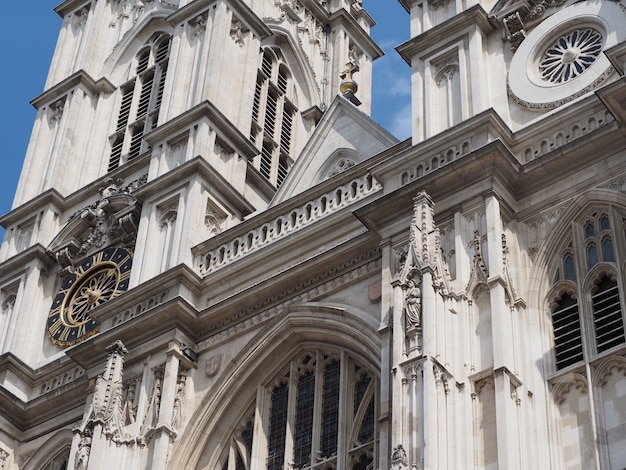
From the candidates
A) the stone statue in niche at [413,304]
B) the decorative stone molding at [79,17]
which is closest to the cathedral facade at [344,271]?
the stone statue in niche at [413,304]

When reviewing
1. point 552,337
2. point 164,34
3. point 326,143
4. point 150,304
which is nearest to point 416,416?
point 552,337

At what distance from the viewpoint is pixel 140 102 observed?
3556 centimetres

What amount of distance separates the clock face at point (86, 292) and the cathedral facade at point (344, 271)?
0.18 feet

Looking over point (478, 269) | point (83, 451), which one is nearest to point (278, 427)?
point (83, 451)

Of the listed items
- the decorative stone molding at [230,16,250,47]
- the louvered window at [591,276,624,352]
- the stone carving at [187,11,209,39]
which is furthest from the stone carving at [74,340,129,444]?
the stone carving at [187,11,209,39]

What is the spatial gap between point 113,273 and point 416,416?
12.5 m

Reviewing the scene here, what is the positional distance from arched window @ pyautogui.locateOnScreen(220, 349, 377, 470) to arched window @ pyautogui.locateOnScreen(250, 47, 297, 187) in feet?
31.7

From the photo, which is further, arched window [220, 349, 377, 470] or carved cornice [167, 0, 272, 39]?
carved cornice [167, 0, 272, 39]

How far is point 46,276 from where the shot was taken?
31.7 meters

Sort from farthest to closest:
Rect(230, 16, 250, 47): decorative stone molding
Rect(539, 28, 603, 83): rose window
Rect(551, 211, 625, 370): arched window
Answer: Rect(230, 16, 250, 47): decorative stone molding
Rect(539, 28, 603, 83): rose window
Rect(551, 211, 625, 370): arched window

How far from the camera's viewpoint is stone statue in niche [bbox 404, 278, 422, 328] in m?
20.6

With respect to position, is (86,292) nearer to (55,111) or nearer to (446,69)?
(55,111)

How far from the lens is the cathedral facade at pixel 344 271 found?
2039 cm

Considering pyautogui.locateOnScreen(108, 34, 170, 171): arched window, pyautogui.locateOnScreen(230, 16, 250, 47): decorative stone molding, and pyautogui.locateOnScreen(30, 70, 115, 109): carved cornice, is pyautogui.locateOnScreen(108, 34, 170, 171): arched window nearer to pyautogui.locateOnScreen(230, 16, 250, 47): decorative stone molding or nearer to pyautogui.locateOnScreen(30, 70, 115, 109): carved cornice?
pyautogui.locateOnScreen(30, 70, 115, 109): carved cornice
